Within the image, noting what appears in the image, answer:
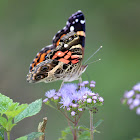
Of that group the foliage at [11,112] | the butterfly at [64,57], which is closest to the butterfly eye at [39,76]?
the butterfly at [64,57]

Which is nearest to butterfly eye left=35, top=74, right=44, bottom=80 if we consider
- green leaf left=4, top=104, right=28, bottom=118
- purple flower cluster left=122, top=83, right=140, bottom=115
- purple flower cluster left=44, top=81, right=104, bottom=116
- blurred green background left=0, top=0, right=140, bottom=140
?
purple flower cluster left=44, top=81, right=104, bottom=116

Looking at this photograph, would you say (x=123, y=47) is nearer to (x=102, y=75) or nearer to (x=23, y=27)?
(x=102, y=75)

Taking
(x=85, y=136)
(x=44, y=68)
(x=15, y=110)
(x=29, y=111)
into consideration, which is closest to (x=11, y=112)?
(x=15, y=110)

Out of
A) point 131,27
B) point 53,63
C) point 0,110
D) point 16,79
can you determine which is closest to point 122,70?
point 131,27

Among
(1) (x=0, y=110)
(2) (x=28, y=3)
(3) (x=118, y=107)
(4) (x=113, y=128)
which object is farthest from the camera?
(2) (x=28, y=3)

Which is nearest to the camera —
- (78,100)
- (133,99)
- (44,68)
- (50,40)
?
(133,99)

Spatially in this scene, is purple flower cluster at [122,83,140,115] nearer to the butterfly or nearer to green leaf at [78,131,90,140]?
green leaf at [78,131,90,140]

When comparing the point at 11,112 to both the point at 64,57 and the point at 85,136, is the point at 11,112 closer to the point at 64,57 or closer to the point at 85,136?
the point at 85,136
